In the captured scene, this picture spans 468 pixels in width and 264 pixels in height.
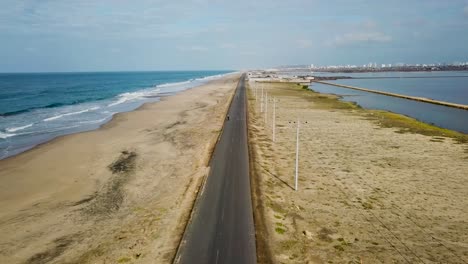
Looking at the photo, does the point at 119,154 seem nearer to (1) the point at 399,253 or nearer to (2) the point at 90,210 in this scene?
(2) the point at 90,210

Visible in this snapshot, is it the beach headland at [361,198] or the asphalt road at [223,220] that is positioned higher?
the asphalt road at [223,220]

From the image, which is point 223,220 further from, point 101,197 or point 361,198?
point 361,198

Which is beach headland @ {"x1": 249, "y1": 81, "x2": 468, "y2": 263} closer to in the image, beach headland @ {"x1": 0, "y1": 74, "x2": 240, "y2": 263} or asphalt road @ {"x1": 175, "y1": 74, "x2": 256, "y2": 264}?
asphalt road @ {"x1": 175, "y1": 74, "x2": 256, "y2": 264}

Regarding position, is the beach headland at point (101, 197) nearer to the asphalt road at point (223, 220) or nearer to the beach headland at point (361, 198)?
the asphalt road at point (223, 220)

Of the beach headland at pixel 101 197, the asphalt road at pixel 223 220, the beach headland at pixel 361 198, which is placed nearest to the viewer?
the asphalt road at pixel 223 220

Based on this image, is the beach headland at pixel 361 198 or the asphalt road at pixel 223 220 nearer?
the asphalt road at pixel 223 220

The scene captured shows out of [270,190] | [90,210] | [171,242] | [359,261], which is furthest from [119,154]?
[359,261]

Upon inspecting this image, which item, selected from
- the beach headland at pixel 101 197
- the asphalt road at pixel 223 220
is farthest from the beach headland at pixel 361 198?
the beach headland at pixel 101 197
